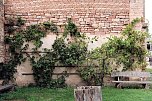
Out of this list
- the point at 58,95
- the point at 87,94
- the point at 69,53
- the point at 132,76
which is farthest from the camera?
the point at 69,53

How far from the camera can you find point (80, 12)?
11938 millimetres

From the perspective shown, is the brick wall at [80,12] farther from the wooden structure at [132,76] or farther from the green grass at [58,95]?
the green grass at [58,95]

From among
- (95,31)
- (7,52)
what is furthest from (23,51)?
(95,31)

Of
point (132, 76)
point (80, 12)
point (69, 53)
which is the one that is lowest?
point (132, 76)

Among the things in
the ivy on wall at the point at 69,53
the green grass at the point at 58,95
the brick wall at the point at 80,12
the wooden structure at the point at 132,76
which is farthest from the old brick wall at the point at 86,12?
the green grass at the point at 58,95

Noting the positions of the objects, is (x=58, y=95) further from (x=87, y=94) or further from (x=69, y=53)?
(x=87, y=94)

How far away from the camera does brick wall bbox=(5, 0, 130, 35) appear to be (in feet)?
39.1

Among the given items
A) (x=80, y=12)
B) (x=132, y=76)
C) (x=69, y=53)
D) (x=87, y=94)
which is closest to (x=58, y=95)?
(x=69, y=53)

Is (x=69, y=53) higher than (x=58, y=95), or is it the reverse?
(x=69, y=53)

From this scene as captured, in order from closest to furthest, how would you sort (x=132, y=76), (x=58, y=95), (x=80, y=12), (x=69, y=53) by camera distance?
(x=58, y=95), (x=132, y=76), (x=69, y=53), (x=80, y=12)

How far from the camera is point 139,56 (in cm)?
1180

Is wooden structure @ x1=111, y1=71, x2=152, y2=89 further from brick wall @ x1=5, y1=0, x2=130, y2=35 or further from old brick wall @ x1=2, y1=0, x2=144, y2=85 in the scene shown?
brick wall @ x1=5, y1=0, x2=130, y2=35

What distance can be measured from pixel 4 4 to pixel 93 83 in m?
4.17

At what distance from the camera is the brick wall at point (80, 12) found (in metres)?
11.9
